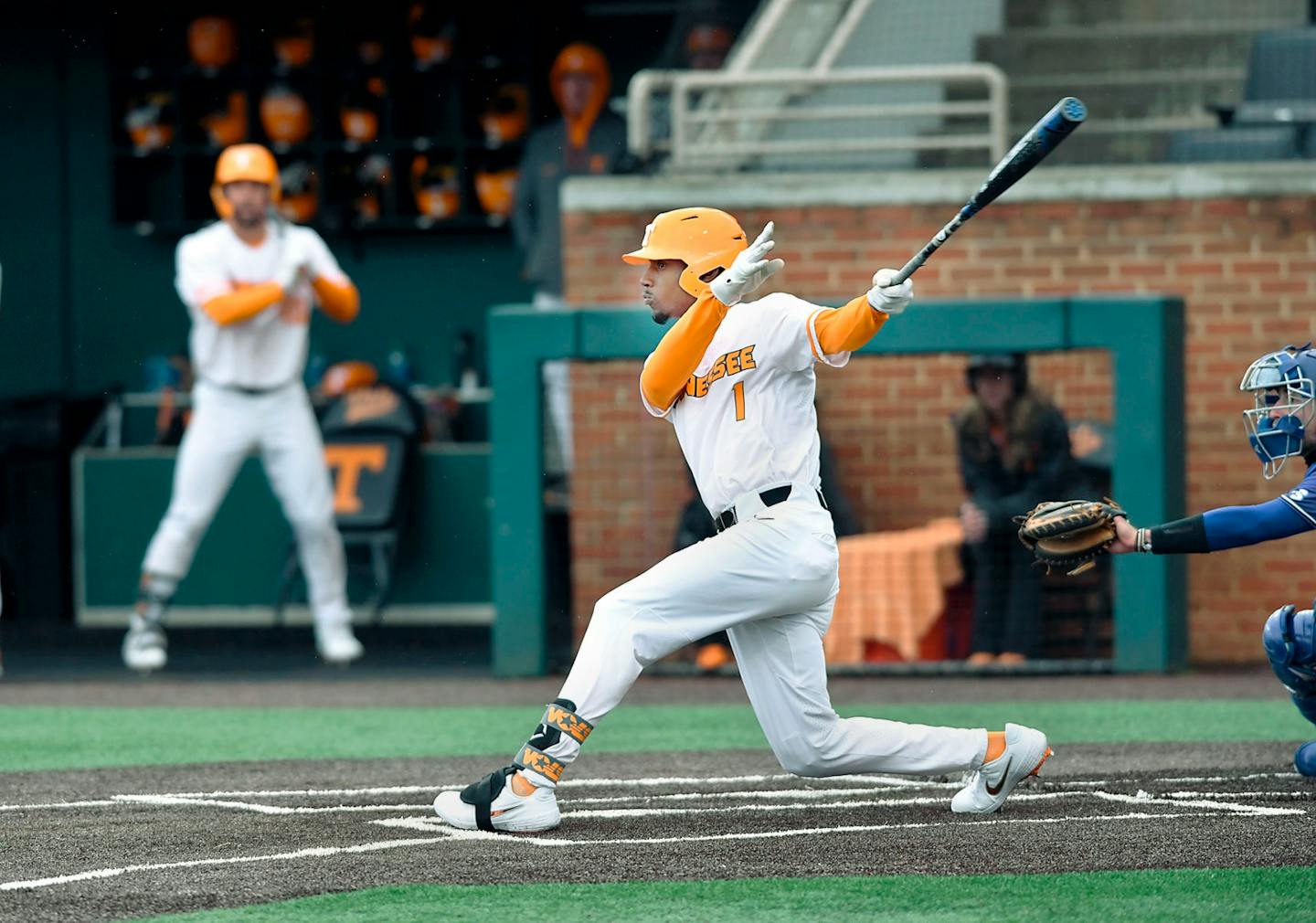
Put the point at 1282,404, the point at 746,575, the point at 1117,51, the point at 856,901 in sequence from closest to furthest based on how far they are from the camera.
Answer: the point at 856,901 → the point at 746,575 → the point at 1282,404 → the point at 1117,51

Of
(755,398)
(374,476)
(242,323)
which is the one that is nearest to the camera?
(755,398)

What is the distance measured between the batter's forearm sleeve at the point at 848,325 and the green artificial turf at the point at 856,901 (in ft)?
4.71

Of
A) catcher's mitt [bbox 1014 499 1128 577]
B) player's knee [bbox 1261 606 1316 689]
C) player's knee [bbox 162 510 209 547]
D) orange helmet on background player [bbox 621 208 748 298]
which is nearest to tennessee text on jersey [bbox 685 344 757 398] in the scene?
orange helmet on background player [bbox 621 208 748 298]

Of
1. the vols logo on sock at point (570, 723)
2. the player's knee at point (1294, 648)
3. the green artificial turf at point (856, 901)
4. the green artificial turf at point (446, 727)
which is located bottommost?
the green artificial turf at point (446, 727)

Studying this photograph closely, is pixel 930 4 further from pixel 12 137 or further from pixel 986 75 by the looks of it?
pixel 12 137

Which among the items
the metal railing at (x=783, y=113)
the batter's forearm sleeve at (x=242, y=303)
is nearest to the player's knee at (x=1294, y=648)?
the metal railing at (x=783, y=113)

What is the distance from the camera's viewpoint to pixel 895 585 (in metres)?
10.0

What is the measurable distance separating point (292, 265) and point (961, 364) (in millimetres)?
3174

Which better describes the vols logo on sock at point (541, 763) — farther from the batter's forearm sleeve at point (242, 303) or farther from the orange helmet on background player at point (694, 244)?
the batter's forearm sleeve at point (242, 303)

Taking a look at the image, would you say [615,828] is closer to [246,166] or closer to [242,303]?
[242,303]

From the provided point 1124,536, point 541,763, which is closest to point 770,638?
point 541,763

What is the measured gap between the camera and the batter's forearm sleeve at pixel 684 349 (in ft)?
19.1

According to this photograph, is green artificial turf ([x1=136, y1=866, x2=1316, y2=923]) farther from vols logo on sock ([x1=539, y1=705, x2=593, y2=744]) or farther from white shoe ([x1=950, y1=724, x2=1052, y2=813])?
white shoe ([x1=950, y1=724, x2=1052, y2=813])

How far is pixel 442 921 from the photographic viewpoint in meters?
4.63
